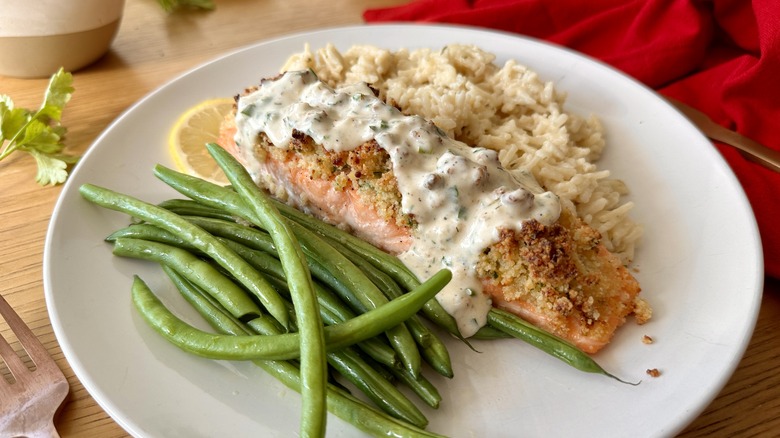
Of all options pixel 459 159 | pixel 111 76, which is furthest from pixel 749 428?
pixel 111 76

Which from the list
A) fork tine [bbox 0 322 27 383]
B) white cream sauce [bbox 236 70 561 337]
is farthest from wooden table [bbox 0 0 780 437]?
white cream sauce [bbox 236 70 561 337]

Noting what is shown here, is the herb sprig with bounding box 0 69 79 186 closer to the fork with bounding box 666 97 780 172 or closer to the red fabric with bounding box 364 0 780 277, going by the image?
the red fabric with bounding box 364 0 780 277

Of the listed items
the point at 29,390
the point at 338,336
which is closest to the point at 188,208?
the point at 29,390

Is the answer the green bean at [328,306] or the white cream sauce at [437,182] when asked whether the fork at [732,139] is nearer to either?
the white cream sauce at [437,182]

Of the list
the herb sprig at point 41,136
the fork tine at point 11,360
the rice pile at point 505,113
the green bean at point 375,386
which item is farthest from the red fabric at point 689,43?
the fork tine at point 11,360

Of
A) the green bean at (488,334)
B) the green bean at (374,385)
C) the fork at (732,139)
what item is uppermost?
the fork at (732,139)

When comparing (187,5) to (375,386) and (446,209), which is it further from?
(375,386)
